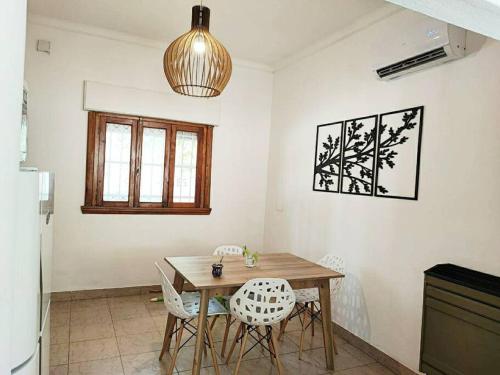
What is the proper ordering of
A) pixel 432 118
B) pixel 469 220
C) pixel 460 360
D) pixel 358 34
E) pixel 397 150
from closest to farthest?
pixel 460 360, pixel 469 220, pixel 432 118, pixel 397 150, pixel 358 34

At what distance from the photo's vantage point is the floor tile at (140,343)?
3.00 m

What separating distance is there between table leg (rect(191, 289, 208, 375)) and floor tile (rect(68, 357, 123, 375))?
68 centimetres

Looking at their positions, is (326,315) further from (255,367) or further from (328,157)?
(328,157)

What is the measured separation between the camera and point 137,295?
14.1ft

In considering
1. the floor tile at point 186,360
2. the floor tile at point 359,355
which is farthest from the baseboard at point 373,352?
the floor tile at point 186,360

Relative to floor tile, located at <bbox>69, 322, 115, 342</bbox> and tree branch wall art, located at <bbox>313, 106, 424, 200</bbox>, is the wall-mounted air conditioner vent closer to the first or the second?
tree branch wall art, located at <bbox>313, 106, 424, 200</bbox>

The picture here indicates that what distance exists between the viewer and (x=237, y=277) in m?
2.61

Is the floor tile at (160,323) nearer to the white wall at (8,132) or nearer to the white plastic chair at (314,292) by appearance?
the white plastic chair at (314,292)

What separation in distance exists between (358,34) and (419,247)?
2.06 meters

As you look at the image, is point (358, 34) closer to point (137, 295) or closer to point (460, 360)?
point (460, 360)

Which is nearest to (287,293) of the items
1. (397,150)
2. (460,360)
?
(460,360)

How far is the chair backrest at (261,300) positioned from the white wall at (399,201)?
3.50 ft

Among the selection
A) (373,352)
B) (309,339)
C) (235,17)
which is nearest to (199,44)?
(235,17)

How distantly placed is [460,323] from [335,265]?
1.21 meters
